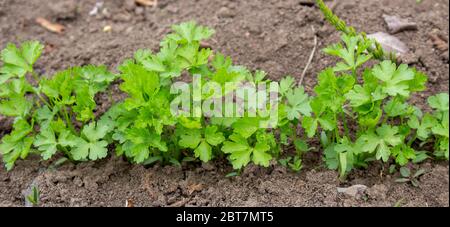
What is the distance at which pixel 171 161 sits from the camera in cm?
291

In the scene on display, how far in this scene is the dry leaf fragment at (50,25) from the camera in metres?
3.79

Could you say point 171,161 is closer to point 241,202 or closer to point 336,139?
point 241,202

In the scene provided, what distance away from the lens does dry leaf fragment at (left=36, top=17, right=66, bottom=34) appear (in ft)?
12.4

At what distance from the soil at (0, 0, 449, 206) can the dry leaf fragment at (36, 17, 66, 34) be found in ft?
0.10

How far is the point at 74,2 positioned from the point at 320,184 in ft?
6.78

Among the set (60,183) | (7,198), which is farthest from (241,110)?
(7,198)

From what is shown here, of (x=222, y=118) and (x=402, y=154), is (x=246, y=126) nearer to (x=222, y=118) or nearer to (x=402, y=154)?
(x=222, y=118)

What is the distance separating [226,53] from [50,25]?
1.17 meters

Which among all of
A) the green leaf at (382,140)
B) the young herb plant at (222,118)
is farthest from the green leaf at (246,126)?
the green leaf at (382,140)

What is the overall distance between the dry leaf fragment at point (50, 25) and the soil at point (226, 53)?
3cm

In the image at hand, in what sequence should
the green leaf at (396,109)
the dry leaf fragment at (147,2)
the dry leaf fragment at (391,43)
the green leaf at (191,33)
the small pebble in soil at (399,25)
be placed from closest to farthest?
the green leaf at (396,109)
the green leaf at (191,33)
the dry leaf fragment at (391,43)
the small pebble in soil at (399,25)
the dry leaf fragment at (147,2)

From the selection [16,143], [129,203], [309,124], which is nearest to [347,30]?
[309,124]

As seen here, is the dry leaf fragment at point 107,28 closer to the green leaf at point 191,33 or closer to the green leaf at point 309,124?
the green leaf at point 191,33

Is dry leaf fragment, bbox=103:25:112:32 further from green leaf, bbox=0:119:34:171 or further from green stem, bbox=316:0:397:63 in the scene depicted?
green stem, bbox=316:0:397:63
